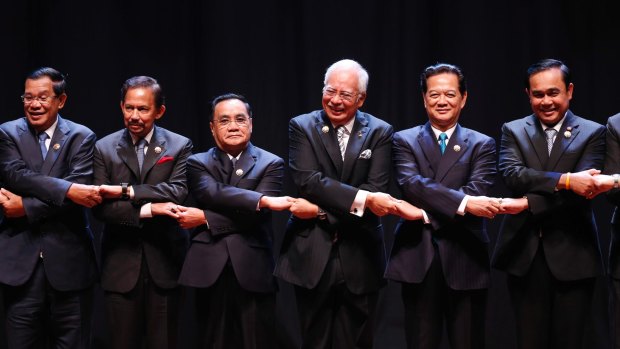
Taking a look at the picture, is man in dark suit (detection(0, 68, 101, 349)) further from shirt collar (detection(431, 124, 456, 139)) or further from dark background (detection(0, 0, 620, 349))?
shirt collar (detection(431, 124, 456, 139))

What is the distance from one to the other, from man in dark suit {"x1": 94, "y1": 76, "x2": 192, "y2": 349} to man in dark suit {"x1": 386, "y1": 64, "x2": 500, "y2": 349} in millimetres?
1231

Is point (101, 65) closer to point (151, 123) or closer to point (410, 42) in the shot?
point (151, 123)

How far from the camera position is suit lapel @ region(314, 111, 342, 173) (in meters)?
4.28

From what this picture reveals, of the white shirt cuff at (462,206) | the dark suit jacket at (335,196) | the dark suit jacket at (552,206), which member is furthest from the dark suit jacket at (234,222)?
the dark suit jacket at (552,206)

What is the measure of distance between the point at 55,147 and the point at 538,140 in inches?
104

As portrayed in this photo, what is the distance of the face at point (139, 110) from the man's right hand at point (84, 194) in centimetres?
41

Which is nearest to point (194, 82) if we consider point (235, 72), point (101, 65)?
point (235, 72)

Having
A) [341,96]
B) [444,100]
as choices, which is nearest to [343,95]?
[341,96]

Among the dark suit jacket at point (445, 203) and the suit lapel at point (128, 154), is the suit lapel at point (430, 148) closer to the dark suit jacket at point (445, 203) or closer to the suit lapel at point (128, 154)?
the dark suit jacket at point (445, 203)

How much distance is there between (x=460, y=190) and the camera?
412 centimetres

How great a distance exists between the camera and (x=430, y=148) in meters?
4.21

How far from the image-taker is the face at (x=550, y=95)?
4.21 m

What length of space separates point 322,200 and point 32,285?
1.64 metres

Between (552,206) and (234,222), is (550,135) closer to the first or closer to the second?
(552,206)
